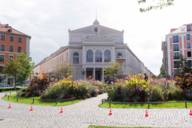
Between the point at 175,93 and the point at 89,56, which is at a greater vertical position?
the point at 89,56

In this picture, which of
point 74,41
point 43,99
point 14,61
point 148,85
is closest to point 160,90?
point 148,85

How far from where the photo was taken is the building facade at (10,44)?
225 ft

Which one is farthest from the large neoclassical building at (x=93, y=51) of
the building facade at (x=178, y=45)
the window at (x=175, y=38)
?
the window at (x=175, y=38)

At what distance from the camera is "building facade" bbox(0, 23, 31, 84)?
225ft

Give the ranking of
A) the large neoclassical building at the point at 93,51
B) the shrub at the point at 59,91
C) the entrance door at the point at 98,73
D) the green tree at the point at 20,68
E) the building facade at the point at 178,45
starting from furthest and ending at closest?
the building facade at the point at 178,45
the entrance door at the point at 98,73
the large neoclassical building at the point at 93,51
the green tree at the point at 20,68
the shrub at the point at 59,91

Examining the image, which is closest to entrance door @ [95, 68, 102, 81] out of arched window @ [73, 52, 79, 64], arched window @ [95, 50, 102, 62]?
arched window @ [95, 50, 102, 62]

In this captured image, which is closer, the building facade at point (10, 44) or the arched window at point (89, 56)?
the building facade at point (10, 44)

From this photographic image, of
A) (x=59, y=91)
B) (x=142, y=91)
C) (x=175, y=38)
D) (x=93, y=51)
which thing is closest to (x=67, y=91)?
(x=59, y=91)

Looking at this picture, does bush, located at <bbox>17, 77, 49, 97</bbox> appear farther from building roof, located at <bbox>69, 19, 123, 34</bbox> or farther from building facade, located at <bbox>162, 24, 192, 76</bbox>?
building facade, located at <bbox>162, 24, 192, 76</bbox>

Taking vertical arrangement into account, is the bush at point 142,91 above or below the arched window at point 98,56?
below

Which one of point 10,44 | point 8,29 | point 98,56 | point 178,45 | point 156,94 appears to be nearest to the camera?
point 156,94

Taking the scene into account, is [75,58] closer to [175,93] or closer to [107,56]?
[107,56]

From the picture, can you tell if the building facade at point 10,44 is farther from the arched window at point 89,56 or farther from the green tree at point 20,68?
the arched window at point 89,56

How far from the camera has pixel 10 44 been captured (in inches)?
2766
